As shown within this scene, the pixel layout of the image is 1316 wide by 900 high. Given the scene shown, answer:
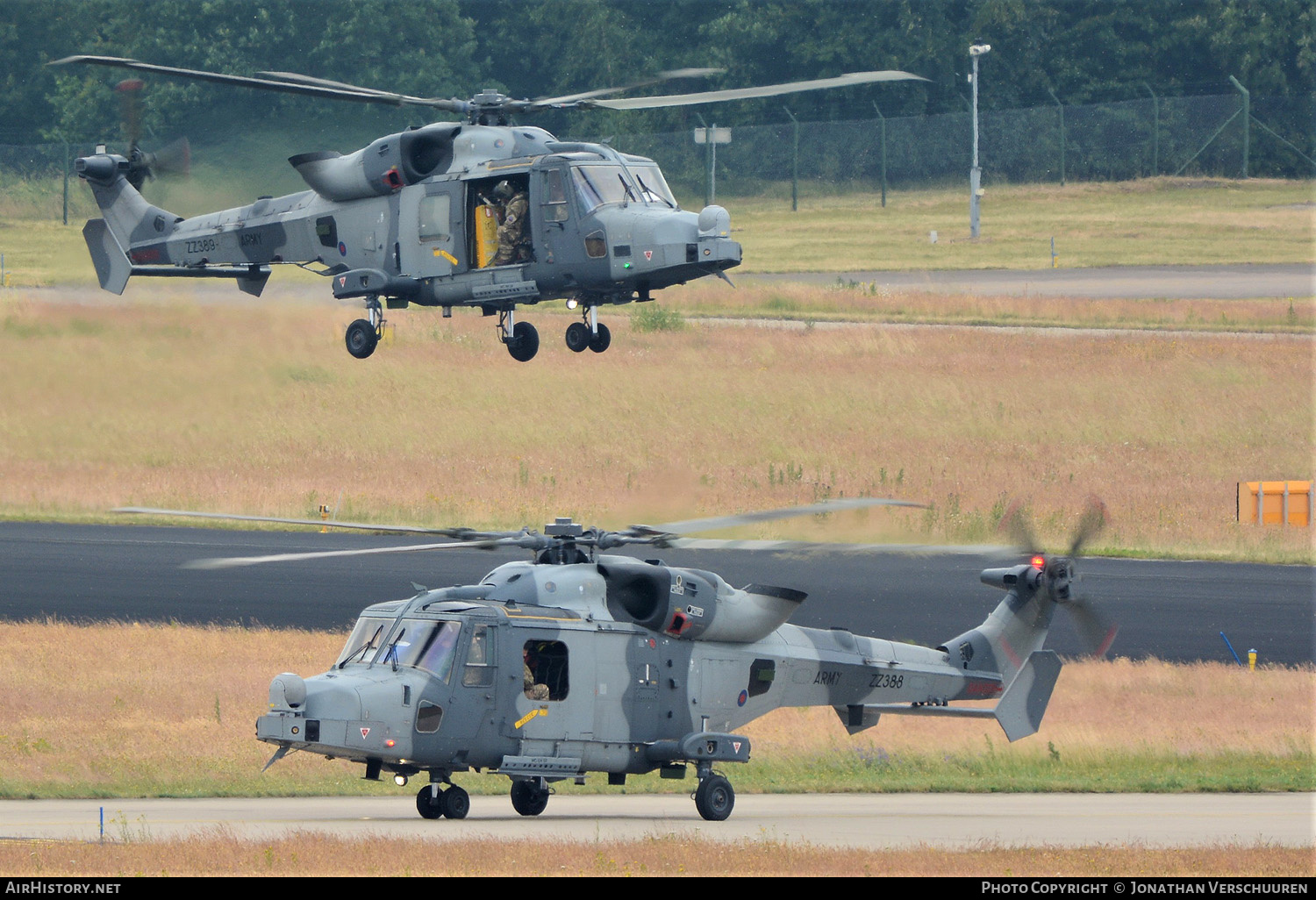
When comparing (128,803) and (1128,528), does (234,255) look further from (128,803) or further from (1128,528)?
(1128,528)

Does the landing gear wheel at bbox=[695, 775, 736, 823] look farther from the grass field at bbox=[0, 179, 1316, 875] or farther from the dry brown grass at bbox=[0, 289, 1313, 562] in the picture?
the dry brown grass at bbox=[0, 289, 1313, 562]

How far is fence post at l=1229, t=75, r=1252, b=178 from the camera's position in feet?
302

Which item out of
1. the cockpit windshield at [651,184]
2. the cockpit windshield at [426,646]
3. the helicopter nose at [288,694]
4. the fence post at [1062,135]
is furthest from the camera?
the fence post at [1062,135]

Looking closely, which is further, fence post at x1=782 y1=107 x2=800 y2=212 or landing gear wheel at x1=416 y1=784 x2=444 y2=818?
fence post at x1=782 y1=107 x2=800 y2=212

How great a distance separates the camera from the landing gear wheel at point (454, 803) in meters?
21.8

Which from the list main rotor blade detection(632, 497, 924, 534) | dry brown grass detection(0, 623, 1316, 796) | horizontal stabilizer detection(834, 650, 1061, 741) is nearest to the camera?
main rotor blade detection(632, 497, 924, 534)

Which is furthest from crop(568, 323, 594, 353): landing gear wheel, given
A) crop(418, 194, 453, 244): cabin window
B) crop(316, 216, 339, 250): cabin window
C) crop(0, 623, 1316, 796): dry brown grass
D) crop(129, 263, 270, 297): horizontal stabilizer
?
crop(0, 623, 1316, 796): dry brown grass

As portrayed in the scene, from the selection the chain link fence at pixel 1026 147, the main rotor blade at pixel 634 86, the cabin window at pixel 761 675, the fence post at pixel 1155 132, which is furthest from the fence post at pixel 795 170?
the cabin window at pixel 761 675

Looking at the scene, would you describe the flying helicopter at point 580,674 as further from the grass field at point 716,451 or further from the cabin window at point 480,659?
the grass field at point 716,451

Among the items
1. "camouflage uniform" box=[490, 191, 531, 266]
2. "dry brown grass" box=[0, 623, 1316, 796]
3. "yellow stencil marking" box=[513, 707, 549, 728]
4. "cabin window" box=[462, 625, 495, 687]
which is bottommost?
"dry brown grass" box=[0, 623, 1316, 796]

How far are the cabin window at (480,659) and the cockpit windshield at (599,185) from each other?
5662 mm

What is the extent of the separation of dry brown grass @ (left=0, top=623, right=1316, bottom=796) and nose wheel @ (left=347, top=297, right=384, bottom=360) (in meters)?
6.22

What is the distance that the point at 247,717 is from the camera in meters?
29.0

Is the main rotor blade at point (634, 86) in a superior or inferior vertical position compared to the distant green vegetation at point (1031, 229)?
superior
